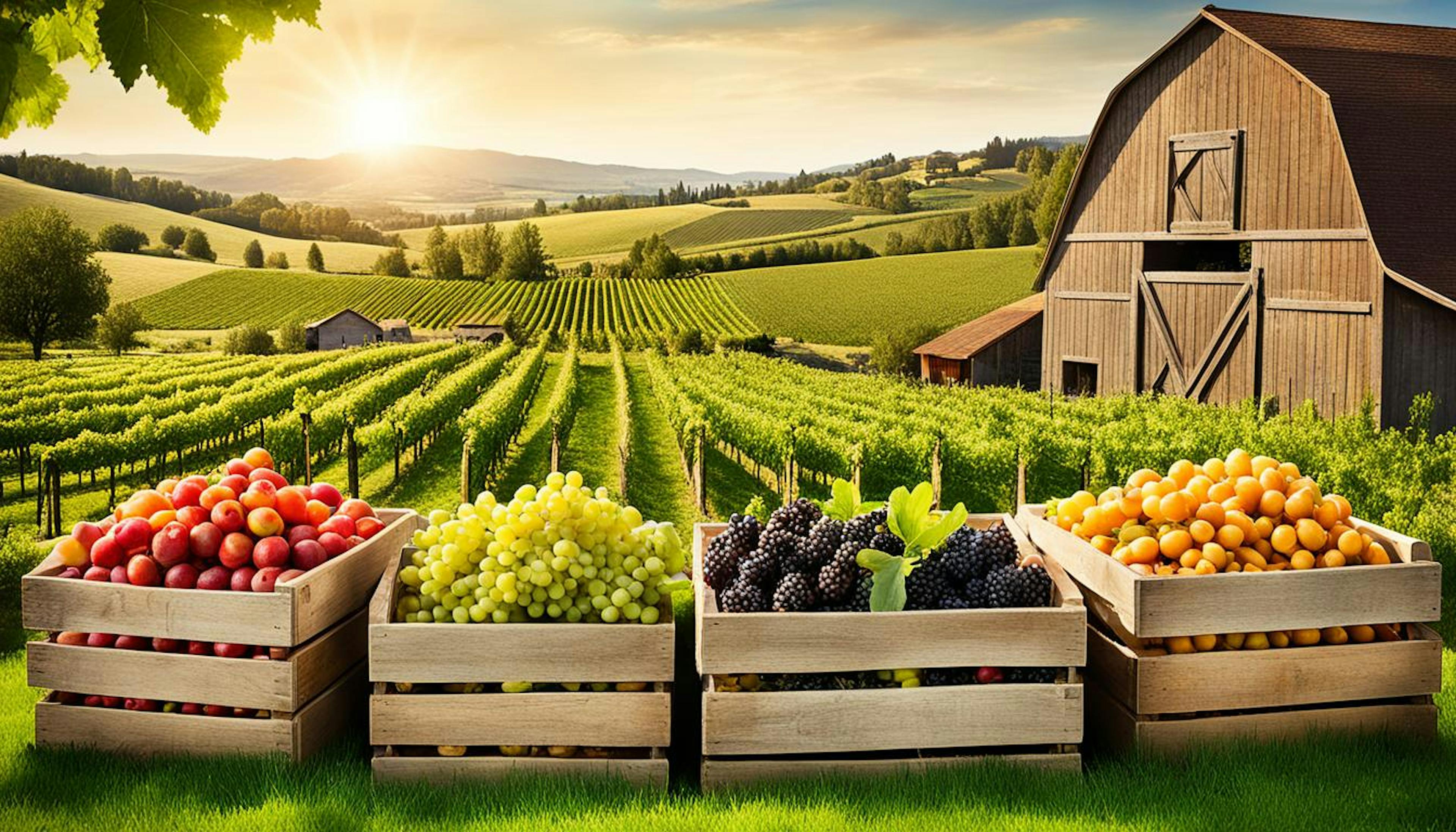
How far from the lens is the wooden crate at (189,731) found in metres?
3.66

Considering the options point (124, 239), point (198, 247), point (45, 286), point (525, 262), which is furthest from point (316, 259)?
point (45, 286)

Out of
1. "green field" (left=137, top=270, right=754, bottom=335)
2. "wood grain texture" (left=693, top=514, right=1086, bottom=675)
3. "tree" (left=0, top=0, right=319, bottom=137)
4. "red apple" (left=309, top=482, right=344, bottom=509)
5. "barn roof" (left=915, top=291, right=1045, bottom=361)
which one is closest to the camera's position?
"tree" (left=0, top=0, right=319, bottom=137)

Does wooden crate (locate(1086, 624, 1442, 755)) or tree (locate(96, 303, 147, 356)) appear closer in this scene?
wooden crate (locate(1086, 624, 1442, 755))

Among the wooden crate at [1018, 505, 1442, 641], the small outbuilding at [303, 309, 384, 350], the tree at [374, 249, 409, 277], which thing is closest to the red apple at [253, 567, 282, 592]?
the wooden crate at [1018, 505, 1442, 641]

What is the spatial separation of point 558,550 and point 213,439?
57.2ft

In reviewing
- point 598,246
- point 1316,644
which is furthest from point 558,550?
point 598,246

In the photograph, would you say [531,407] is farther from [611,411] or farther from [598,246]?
[598,246]

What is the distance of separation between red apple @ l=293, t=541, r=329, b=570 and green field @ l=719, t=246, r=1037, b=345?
30.2m

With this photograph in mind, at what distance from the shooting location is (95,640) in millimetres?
3855

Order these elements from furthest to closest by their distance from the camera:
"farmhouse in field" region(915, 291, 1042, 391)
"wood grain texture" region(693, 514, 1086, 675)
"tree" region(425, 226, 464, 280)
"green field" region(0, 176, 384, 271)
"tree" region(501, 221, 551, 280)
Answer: "tree" region(501, 221, 551, 280) → "tree" region(425, 226, 464, 280) → "green field" region(0, 176, 384, 271) → "farmhouse in field" region(915, 291, 1042, 391) → "wood grain texture" region(693, 514, 1086, 675)

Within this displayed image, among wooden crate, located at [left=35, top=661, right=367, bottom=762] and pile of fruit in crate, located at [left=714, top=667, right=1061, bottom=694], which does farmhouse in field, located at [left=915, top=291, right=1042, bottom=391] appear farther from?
wooden crate, located at [left=35, top=661, right=367, bottom=762]

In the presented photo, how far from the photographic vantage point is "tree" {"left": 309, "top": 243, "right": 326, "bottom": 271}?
129 feet

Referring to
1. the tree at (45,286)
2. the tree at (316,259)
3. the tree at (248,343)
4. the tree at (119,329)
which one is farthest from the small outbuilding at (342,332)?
the tree at (45,286)

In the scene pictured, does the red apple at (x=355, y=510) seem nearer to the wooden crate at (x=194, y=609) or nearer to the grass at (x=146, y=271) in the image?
the wooden crate at (x=194, y=609)
